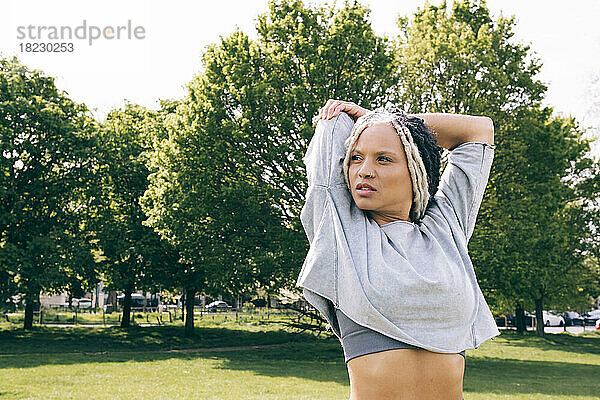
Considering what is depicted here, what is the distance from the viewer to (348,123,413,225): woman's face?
6.22 ft

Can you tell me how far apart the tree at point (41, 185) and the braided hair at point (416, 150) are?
73.4 feet

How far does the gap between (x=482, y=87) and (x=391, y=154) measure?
19240 mm

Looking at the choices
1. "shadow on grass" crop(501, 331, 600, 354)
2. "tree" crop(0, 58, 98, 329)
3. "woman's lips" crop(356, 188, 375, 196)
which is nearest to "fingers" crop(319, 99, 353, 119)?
"woman's lips" crop(356, 188, 375, 196)

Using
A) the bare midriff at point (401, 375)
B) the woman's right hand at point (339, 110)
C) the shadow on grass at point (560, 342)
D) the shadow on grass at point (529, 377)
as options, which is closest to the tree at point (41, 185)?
the shadow on grass at point (529, 377)

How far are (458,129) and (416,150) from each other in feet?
1.13

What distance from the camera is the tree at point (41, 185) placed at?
22.6 meters

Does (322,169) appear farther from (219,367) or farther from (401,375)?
(219,367)

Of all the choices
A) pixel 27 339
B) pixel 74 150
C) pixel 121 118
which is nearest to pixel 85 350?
pixel 27 339

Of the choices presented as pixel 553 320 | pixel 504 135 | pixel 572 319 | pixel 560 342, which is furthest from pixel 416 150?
pixel 572 319

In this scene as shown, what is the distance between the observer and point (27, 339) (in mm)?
23328

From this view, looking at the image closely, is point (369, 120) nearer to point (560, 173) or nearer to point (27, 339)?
point (560, 173)

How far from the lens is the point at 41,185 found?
2400cm

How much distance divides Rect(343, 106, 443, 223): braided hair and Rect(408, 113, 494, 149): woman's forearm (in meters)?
0.14

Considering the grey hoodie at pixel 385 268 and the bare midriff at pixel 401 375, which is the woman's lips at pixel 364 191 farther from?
the bare midriff at pixel 401 375
